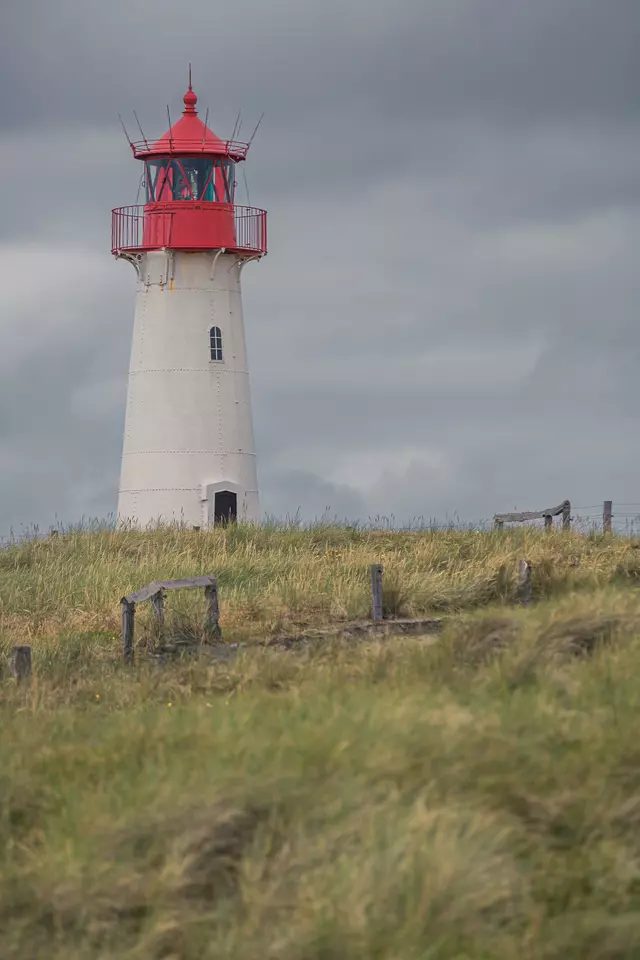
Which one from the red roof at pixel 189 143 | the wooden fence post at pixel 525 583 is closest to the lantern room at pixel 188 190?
the red roof at pixel 189 143

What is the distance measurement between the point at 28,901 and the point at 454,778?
2.07 meters

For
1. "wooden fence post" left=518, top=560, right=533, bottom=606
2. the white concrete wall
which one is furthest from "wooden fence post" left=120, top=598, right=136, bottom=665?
the white concrete wall

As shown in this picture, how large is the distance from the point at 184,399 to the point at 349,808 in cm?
2589

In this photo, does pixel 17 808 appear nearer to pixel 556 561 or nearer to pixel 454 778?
A: pixel 454 778

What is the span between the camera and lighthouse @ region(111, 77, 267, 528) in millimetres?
32625

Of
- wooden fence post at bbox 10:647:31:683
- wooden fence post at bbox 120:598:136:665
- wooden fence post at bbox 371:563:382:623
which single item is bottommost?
wooden fence post at bbox 10:647:31:683

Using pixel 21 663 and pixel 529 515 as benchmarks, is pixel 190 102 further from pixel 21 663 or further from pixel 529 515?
pixel 21 663

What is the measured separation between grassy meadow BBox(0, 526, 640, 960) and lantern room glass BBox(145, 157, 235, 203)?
75.7 ft

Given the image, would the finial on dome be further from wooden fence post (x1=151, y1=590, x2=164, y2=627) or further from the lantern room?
wooden fence post (x1=151, y1=590, x2=164, y2=627)

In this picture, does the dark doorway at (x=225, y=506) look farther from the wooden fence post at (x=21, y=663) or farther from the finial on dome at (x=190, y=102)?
the wooden fence post at (x=21, y=663)

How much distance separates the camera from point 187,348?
32938 millimetres

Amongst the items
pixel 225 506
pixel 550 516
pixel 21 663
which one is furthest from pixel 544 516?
pixel 21 663

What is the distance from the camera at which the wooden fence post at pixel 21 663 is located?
12.6 meters

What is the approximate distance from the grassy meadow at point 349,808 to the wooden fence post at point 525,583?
7307 mm
